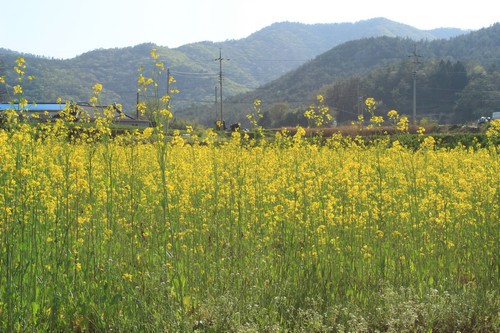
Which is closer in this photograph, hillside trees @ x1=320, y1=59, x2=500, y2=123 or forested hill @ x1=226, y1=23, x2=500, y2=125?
hillside trees @ x1=320, y1=59, x2=500, y2=123

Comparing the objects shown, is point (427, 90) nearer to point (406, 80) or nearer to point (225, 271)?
point (406, 80)

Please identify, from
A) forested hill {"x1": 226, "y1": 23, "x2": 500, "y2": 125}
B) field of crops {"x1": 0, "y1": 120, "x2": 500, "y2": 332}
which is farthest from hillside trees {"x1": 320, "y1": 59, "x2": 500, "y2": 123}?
field of crops {"x1": 0, "y1": 120, "x2": 500, "y2": 332}

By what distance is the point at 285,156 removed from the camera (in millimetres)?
7453

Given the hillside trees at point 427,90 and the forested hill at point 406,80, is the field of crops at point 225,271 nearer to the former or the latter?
the forested hill at point 406,80

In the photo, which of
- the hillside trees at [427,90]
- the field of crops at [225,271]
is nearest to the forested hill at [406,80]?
the hillside trees at [427,90]

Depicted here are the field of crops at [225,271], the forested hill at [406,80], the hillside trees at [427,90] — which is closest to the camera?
the field of crops at [225,271]

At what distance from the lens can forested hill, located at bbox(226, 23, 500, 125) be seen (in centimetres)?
7606

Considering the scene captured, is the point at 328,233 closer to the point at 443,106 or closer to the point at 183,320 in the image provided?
the point at 183,320

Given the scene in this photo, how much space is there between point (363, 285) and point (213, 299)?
1.29 m

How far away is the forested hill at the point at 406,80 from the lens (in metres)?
76.1

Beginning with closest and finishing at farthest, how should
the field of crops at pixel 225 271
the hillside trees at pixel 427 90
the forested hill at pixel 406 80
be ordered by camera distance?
the field of crops at pixel 225 271 → the hillside trees at pixel 427 90 → the forested hill at pixel 406 80

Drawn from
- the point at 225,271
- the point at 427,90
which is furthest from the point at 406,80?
the point at 225,271

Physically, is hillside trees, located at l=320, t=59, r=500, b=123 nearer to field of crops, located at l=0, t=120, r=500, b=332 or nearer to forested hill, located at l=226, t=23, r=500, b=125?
forested hill, located at l=226, t=23, r=500, b=125

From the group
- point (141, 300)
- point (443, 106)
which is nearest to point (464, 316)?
point (141, 300)
